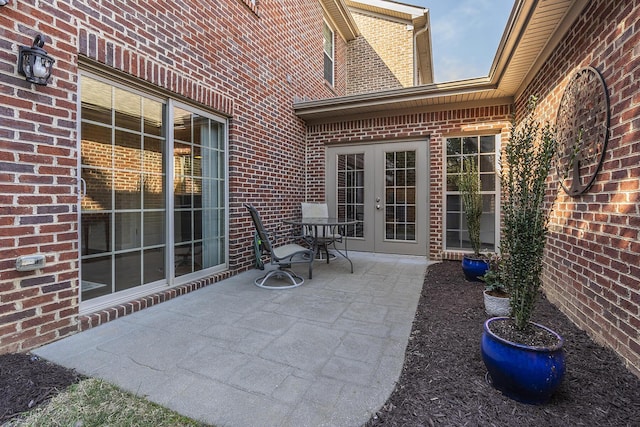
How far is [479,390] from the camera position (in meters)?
1.61

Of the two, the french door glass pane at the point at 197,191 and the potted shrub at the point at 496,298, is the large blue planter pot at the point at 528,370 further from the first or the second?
the french door glass pane at the point at 197,191

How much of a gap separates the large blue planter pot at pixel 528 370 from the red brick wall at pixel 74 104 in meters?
2.81

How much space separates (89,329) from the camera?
2.36 meters

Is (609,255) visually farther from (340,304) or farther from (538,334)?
(340,304)

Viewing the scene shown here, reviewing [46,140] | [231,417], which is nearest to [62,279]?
[46,140]

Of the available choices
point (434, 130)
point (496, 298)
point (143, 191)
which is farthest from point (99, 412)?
point (434, 130)

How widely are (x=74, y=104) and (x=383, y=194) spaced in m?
4.45

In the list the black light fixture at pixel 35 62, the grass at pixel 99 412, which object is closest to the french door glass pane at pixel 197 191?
the black light fixture at pixel 35 62

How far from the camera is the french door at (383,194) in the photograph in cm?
535

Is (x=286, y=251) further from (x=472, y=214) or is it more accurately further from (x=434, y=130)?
(x=434, y=130)

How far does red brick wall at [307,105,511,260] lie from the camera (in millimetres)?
4875

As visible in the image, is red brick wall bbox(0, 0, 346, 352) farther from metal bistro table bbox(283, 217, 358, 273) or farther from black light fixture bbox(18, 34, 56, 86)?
metal bistro table bbox(283, 217, 358, 273)

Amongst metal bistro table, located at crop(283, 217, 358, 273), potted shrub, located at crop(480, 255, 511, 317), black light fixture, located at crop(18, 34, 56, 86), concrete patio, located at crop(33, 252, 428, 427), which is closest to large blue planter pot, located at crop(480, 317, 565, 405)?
concrete patio, located at crop(33, 252, 428, 427)

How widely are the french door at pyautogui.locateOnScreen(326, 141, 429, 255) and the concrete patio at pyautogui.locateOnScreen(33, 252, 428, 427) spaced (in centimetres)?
225
